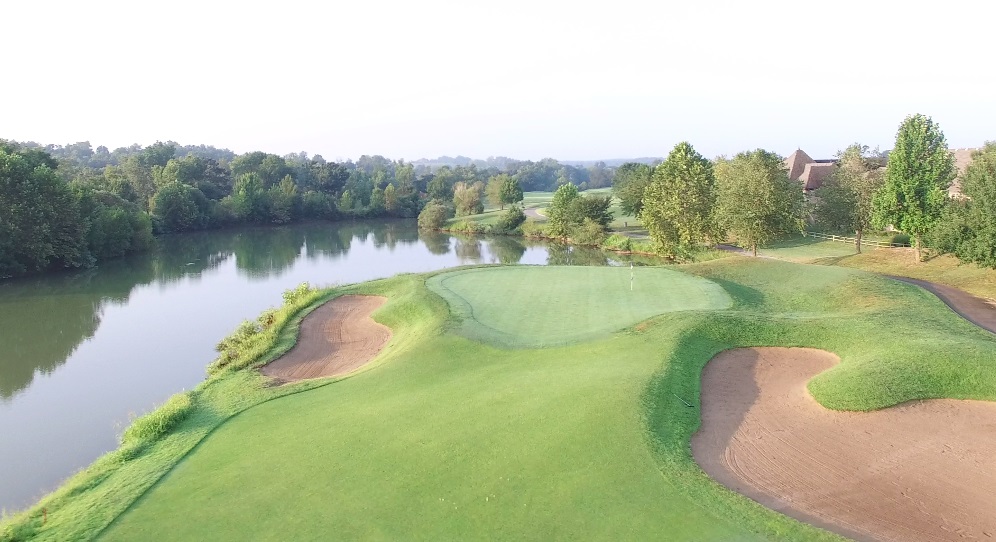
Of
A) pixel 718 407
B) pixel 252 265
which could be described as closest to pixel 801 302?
pixel 718 407

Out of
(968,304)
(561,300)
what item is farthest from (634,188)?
(561,300)

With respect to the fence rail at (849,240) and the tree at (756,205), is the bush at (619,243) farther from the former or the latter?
the tree at (756,205)

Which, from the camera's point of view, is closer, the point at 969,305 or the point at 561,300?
the point at 561,300

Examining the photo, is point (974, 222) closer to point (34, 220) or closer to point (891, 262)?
point (891, 262)

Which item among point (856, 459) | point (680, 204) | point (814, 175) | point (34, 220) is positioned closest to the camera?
point (856, 459)

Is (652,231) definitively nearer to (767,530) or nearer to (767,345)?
(767,345)
